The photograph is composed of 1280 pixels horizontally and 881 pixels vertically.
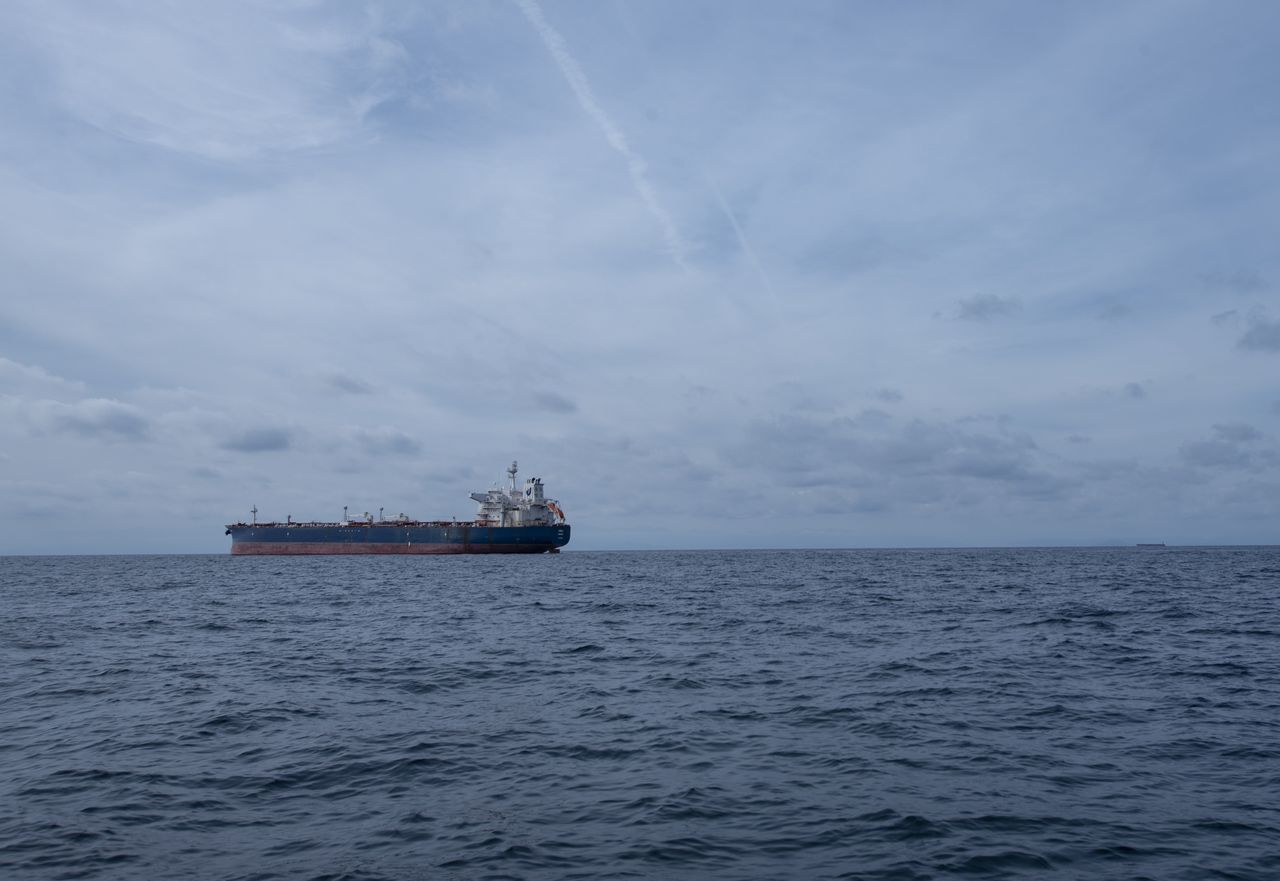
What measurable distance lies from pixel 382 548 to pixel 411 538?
593cm

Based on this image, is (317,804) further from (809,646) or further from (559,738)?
(809,646)

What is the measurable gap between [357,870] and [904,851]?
25.6 ft

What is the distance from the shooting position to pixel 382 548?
13862 centimetres

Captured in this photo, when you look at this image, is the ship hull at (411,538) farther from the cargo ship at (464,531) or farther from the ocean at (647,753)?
the ocean at (647,753)

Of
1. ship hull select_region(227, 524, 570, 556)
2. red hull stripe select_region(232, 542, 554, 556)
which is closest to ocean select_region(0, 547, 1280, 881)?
ship hull select_region(227, 524, 570, 556)

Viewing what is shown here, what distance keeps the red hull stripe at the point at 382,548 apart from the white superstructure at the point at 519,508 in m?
4.14

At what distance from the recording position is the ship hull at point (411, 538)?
441 feet

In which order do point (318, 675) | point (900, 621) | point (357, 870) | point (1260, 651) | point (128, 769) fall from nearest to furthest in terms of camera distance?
point (357, 870), point (128, 769), point (318, 675), point (1260, 651), point (900, 621)

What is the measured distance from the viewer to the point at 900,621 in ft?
133

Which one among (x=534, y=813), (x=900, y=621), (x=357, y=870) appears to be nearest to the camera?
(x=357, y=870)

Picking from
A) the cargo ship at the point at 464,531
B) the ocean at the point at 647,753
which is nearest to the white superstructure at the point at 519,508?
the cargo ship at the point at 464,531

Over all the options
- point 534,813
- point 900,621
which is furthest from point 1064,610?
point 534,813

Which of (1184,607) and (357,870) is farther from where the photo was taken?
(1184,607)

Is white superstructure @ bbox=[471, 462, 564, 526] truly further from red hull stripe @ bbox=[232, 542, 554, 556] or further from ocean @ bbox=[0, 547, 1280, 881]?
ocean @ bbox=[0, 547, 1280, 881]
